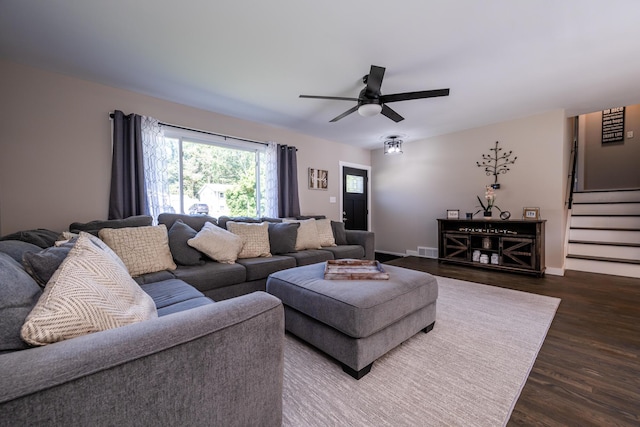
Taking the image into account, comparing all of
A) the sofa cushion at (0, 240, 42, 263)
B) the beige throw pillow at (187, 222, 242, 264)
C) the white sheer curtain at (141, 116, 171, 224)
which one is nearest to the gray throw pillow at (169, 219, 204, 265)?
the beige throw pillow at (187, 222, 242, 264)

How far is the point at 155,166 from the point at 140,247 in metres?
1.29

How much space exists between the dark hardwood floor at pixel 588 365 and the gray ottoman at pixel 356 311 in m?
0.67

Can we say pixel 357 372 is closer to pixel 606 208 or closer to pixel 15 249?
pixel 15 249

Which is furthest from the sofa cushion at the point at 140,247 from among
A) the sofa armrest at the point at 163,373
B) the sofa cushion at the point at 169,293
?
the sofa armrest at the point at 163,373

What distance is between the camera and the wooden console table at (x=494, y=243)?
3.61 m

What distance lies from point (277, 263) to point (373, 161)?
3.98m

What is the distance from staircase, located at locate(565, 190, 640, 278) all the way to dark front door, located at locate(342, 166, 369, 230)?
3.52m

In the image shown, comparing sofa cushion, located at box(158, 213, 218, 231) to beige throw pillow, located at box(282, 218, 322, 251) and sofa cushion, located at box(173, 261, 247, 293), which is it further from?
beige throw pillow, located at box(282, 218, 322, 251)

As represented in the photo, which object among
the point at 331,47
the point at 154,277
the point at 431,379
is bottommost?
the point at 431,379

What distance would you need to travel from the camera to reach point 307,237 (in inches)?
136

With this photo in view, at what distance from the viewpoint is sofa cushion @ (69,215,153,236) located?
7.19 ft

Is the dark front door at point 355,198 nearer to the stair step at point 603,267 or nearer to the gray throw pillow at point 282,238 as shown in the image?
the gray throw pillow at point 282,238

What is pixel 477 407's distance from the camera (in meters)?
1.29

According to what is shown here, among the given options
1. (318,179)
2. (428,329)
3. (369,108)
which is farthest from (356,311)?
(318,179)
